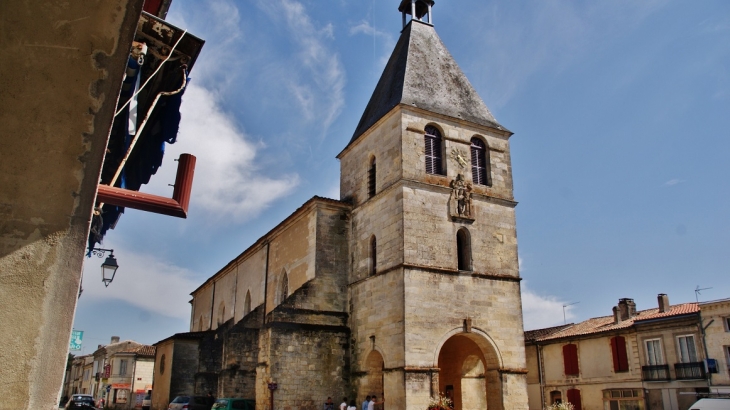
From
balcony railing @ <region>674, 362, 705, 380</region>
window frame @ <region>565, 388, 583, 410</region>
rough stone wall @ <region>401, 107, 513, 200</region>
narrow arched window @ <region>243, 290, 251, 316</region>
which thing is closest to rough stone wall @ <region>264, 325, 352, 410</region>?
rough stone wall @ <region>401, 107, 513, 200</region>

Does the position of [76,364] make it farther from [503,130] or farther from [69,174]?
[69,174]

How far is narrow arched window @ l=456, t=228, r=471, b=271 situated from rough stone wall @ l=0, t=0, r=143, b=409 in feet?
49.5

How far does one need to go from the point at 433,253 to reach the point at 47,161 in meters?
14.3

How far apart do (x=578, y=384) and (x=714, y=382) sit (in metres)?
6.55

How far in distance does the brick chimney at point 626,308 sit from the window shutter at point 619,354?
1.82 meters

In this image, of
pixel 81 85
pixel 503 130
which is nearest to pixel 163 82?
pixel 81 85

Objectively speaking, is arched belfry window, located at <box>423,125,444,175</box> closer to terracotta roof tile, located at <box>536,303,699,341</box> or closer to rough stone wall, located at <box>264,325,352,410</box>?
rough stone wall, located at <box>264,325,352,410</box>

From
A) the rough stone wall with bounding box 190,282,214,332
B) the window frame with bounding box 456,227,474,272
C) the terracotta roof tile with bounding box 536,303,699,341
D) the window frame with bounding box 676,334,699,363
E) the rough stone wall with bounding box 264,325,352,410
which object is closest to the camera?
the rough stone wall with bounding box 264,325,352,410

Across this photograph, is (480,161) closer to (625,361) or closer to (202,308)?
(625,361)

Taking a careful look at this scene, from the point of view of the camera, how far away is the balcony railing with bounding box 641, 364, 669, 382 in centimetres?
2403

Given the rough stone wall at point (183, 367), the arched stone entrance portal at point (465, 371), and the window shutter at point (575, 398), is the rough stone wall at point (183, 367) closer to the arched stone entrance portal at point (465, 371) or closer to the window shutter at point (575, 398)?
the arched stone entrance portal at point (465, 371)

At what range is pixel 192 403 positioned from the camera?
70.2 feet

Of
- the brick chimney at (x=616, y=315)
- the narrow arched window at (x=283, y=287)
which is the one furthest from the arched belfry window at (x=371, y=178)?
the brick chimney at (x=616, y=315)

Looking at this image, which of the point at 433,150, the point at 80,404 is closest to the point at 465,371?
the point at 433,150
